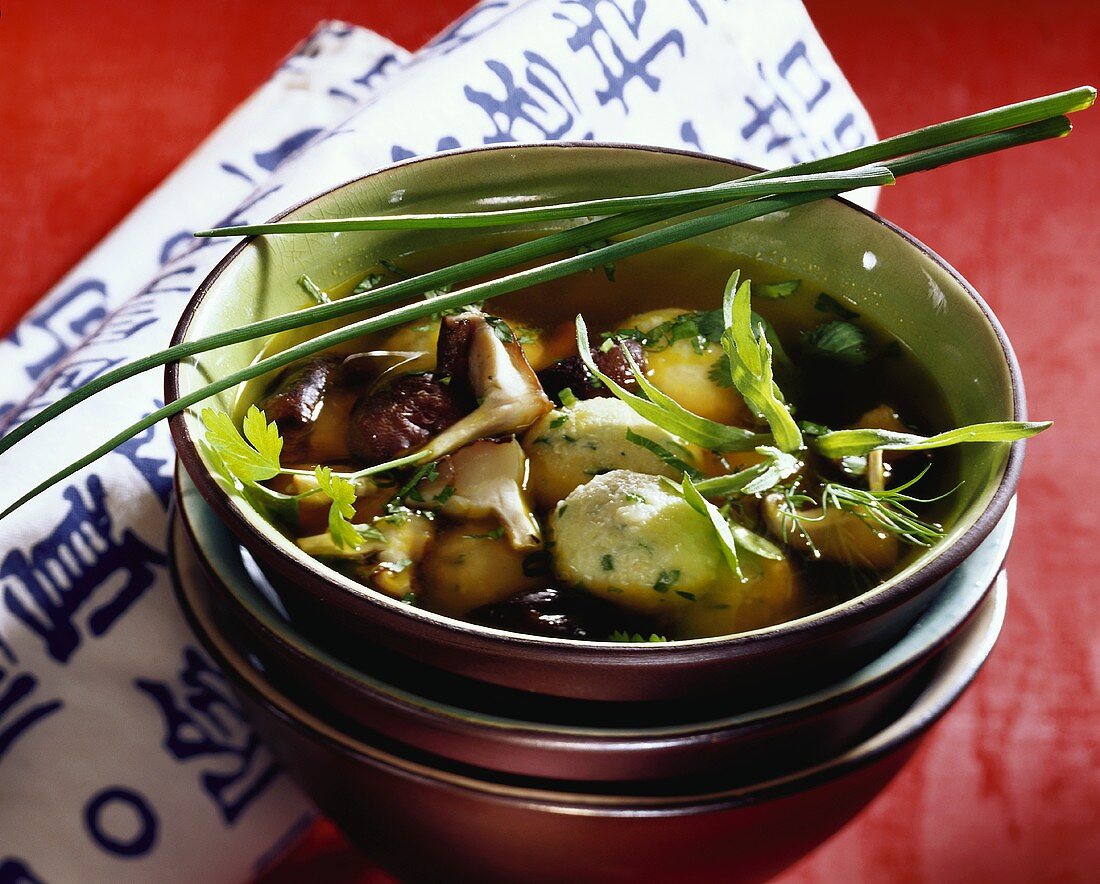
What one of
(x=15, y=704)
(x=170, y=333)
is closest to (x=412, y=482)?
(x=15, y=704)

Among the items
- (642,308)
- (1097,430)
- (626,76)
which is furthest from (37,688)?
(1097,430)

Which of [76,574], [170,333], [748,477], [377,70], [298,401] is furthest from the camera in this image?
[377,70]

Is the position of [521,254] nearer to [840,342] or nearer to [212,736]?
[840,342]

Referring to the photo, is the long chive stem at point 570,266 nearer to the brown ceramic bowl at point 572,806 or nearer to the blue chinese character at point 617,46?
the brown ceramic bowl at point 572,806

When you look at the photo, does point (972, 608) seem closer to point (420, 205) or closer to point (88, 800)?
point (420, 205)

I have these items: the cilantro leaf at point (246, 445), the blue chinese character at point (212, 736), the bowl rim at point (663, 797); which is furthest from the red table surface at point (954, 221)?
the cilantro leaf at point (246, 445)

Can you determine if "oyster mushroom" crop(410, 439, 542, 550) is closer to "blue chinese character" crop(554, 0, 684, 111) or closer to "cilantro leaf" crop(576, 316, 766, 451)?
"cilantro leaf" crop(576, 316, 766, 451)

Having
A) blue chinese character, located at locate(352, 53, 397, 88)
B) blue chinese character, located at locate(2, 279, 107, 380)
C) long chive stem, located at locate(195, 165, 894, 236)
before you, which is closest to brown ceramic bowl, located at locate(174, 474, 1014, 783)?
long chive stem, located at locate(195, 165, 894, 236)
